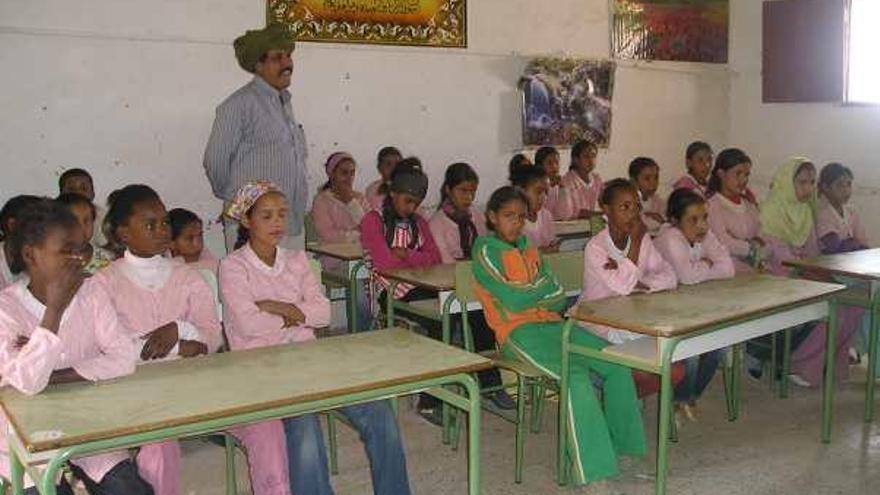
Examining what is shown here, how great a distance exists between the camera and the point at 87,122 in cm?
496

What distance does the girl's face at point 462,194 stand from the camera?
4.74 m

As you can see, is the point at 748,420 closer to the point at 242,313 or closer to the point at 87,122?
the point at 242,313

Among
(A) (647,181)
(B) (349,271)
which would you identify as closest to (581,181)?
(A) (647,181)

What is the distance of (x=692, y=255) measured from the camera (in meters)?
3.91

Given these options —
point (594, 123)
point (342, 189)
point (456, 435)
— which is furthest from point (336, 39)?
point (456, 435)

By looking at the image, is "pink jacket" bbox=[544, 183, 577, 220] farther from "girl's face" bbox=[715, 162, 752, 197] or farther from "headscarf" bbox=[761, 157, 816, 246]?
"headscarf" bbox=[761, 157, 816, 246]

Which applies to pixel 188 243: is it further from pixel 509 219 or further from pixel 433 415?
pixel 509 219

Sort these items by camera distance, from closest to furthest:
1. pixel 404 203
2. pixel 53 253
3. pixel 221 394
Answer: pixel 221 394, pixel 53 253, pixel 404 203

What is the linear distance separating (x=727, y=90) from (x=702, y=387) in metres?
4.93

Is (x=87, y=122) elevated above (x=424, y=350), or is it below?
above

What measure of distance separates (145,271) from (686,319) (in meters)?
1.75

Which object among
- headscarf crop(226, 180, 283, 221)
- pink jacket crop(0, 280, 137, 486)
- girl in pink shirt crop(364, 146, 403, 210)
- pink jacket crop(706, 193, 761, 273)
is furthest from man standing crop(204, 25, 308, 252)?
pink jacket crop(706, 193, 761, 273)

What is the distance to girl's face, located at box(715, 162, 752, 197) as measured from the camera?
4930 millimetres

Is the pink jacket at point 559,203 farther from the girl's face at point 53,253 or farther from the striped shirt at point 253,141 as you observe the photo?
the girl's face at point 53,253
